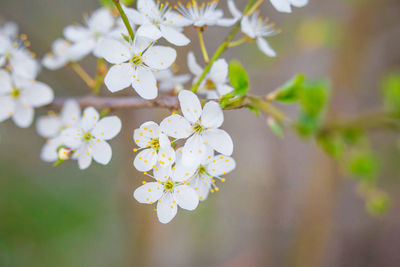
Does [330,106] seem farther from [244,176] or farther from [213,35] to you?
[213,35]

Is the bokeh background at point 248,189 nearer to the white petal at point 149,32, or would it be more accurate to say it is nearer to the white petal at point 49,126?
the white petal at point 49,126

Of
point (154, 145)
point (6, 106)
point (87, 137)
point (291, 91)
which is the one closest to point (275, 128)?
point (291, 91)

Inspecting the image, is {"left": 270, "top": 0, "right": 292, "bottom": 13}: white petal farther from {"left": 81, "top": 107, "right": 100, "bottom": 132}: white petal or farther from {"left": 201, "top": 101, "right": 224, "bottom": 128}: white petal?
{"left": 81, "top": 107, "right": 100, "bottom": 132}: white petal

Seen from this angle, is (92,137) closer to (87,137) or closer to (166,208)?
(87,137)

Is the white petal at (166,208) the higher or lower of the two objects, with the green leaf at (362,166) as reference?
lower

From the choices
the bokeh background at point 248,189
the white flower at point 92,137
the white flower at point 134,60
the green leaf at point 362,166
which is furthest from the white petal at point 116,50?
the bokeh background at point 248,189
